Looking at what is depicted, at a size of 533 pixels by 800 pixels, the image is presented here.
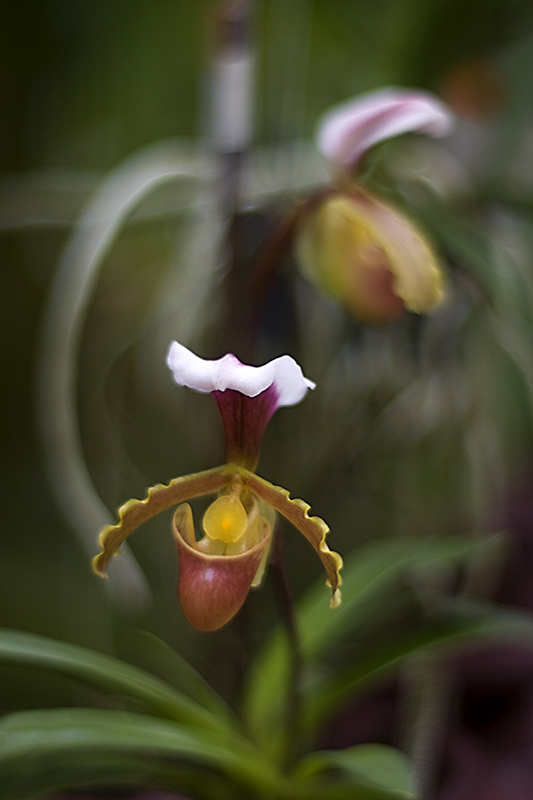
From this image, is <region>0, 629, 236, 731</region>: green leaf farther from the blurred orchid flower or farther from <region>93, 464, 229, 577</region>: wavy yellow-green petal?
the blurred orchid flower

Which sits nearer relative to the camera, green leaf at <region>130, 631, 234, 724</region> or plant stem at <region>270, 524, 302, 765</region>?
plant stem at <region>270, 524, 302, 765</region>

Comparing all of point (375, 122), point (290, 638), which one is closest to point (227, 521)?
point (290, 638)

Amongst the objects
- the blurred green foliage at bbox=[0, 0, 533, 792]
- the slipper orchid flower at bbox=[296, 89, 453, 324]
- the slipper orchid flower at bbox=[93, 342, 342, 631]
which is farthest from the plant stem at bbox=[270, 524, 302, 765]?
the slipper orchid flower at bbox=[296, 89, 453, 324]

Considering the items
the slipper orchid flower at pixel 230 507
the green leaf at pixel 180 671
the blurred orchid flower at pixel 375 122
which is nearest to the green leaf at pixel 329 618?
the green leaf at pixel 180 671

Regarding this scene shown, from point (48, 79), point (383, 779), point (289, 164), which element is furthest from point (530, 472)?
point (48, 79)

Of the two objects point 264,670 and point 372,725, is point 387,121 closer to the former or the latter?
point 264,670

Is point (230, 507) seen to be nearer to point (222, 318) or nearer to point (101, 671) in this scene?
point (101, 671)
